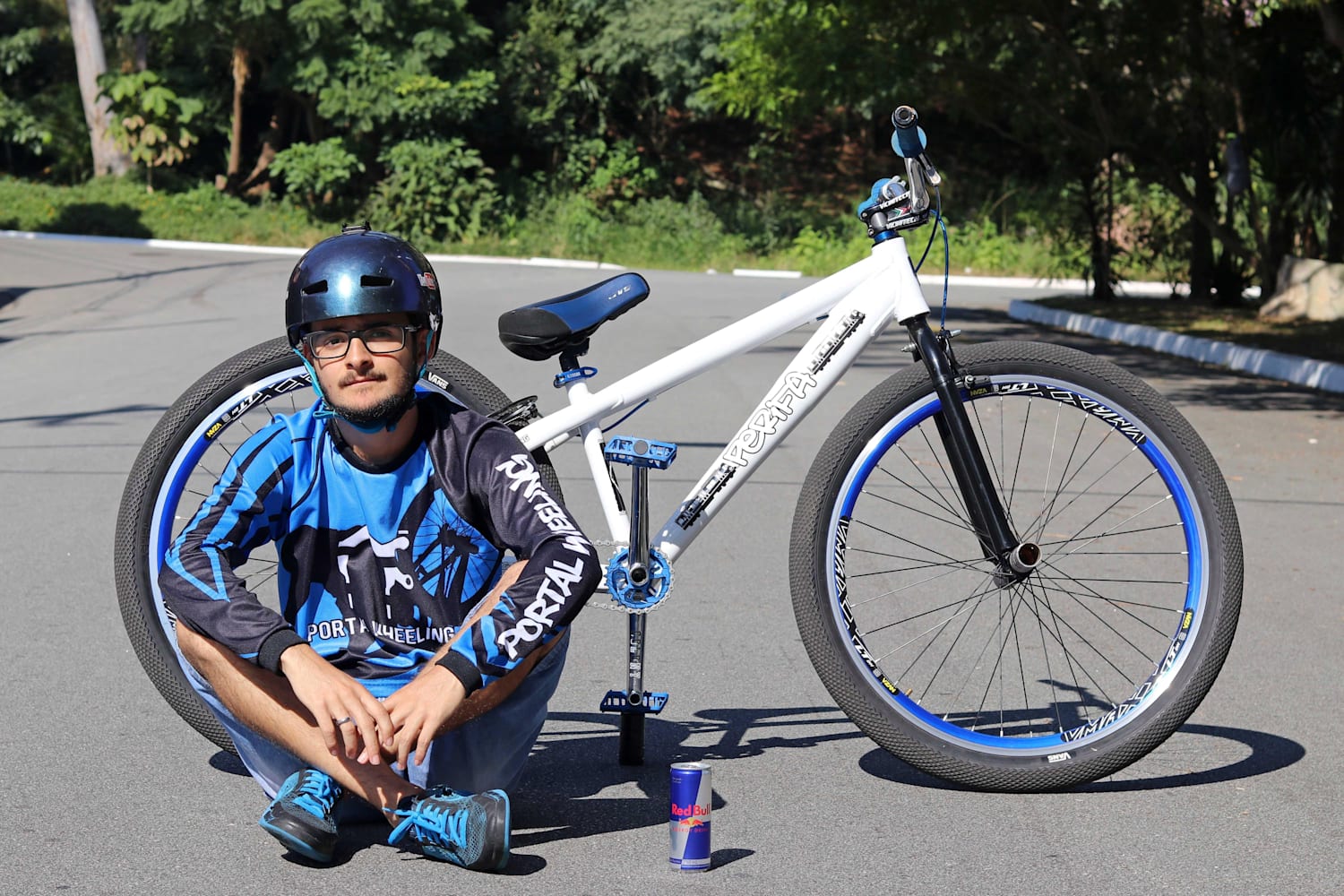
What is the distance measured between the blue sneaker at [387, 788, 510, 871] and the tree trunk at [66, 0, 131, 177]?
3920 cm

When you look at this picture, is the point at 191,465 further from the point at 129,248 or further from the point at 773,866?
the point at 129,248

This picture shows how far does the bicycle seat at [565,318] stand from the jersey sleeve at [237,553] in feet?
1.96

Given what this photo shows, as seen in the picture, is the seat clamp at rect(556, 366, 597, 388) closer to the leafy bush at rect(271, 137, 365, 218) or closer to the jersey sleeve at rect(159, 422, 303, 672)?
the jersey sleeve at rect(159, 422, 303, 672)

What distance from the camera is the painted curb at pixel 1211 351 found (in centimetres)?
1396

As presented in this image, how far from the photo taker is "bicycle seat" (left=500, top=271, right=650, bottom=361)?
397 centimetres

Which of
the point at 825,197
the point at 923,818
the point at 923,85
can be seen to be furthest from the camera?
the point at 825,197

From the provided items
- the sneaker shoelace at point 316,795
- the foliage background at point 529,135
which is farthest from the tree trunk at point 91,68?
the sneaker shoelace at point 316,795

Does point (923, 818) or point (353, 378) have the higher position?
point (353, 378)

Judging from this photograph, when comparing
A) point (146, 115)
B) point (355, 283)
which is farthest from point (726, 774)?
point (146, 115)

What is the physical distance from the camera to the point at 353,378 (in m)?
3.63

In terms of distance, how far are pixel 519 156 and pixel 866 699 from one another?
39020mm

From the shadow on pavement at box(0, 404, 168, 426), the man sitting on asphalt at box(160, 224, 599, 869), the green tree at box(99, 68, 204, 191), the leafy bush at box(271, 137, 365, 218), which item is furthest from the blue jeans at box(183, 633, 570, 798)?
the green tree at box(99, 68, 204, 191)

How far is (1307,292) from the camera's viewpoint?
1909 centimetres

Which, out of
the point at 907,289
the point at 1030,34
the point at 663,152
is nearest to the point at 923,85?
the point at 1030,34
